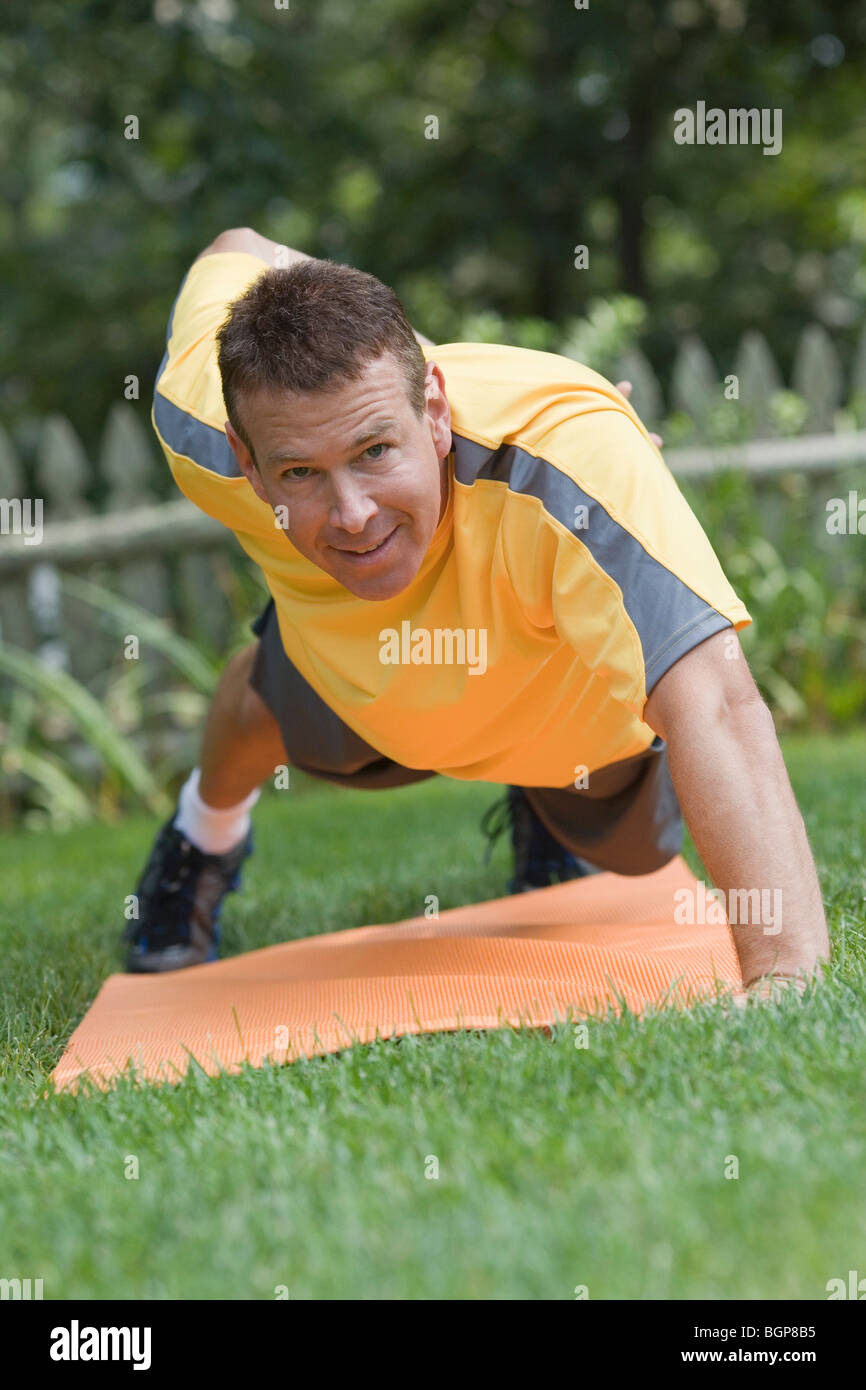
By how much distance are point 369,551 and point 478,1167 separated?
3.00 feet

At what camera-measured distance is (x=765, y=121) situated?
9.23 meters

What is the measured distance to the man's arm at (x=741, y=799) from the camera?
5.80 ft

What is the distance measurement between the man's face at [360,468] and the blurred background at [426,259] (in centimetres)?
315

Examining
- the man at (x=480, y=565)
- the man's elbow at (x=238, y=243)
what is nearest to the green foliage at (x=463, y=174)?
the man's elbow at (x=238, y=243)

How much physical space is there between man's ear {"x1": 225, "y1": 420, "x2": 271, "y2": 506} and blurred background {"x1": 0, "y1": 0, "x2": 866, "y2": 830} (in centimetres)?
299

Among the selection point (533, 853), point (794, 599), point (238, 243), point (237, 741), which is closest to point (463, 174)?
point (794, 599)

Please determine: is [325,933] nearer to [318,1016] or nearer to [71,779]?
[318,1016]

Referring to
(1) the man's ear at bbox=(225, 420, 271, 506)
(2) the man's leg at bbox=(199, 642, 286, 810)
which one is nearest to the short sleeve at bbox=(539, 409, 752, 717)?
(1) the man's ear at bbox=(225, 420, 271, 506)

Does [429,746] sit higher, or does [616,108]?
[616,108]

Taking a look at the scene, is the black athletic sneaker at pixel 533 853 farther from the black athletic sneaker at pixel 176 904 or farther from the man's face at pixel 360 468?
the man's face at pixel 360 468

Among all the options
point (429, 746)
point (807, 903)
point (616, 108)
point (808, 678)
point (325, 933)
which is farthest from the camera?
point (616, 108)

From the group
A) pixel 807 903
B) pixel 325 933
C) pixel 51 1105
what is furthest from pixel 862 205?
pixel 51 1105

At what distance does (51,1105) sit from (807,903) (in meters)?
1.03

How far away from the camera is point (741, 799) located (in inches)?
69.8
